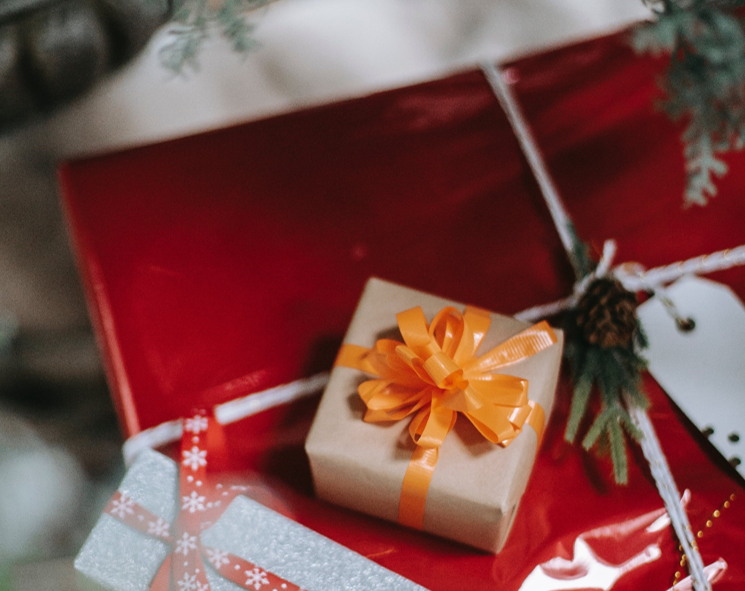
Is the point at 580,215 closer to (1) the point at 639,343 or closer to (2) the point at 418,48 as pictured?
(1) the point at 639,343

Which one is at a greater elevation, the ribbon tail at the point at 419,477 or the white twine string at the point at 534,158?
the white twine string at the point at 534,158

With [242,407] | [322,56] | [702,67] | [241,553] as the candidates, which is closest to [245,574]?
[241,553]

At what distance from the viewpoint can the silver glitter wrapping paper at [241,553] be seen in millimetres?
644

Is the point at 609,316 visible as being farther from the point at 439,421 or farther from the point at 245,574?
the point at 245,574

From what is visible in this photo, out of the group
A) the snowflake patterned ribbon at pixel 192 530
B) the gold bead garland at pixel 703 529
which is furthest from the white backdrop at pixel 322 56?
the gold bead garland at pixel 703 529

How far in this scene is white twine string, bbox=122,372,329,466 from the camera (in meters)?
0.77

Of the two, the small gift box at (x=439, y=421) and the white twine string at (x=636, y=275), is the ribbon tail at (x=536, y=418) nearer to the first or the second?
the small gift box at (x=439, y=421)

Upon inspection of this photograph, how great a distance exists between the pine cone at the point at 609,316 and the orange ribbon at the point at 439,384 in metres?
0.08

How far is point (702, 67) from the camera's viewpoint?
0.67 meters

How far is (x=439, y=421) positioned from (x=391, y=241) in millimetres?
305

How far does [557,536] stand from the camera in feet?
2.25

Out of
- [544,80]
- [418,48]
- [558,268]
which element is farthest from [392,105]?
[418,48]

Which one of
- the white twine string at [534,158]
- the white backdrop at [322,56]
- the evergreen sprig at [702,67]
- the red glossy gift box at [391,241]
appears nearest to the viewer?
the evergreen sprig at [702,67]

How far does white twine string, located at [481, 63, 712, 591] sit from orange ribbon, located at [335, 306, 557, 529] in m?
0.14
